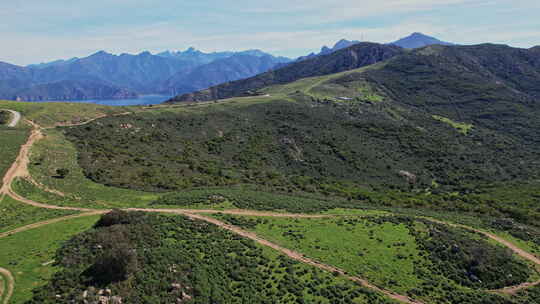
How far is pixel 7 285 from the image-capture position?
2348cm

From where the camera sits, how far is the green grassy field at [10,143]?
4667 centimetres

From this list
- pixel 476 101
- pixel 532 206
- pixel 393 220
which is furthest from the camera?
pixel 476 101

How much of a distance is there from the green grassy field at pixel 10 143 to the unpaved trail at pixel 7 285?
84.2ft

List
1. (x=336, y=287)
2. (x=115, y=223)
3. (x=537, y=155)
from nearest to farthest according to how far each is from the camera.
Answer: (x=336, y=287) → (x=115, y=223) → (x=537, y=155)

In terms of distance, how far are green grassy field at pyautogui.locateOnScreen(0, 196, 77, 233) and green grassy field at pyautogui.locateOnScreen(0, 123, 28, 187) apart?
9.41 meters

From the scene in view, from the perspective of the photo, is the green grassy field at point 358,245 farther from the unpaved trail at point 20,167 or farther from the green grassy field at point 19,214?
the unpaved trail at point 20,167

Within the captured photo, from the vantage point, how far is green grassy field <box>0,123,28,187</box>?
153 ft

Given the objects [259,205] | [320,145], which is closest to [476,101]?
[320,145]

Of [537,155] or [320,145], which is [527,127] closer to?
[537,155]

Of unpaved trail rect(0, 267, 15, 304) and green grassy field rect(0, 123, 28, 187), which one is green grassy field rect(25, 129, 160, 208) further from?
unpaved trail rect(0, 267, 15, 304)

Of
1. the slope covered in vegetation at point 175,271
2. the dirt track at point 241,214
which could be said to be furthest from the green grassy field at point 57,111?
the slope covered in vegetation at point 175,271


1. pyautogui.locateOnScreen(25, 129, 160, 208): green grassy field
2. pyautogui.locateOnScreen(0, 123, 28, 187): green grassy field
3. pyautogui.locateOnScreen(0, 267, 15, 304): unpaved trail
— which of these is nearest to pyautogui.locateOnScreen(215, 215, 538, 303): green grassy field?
pyautogui.locateOnScreen(25, 129, 160, 208): green grassy field

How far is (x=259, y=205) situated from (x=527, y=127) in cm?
15690

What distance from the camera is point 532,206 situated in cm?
6256
